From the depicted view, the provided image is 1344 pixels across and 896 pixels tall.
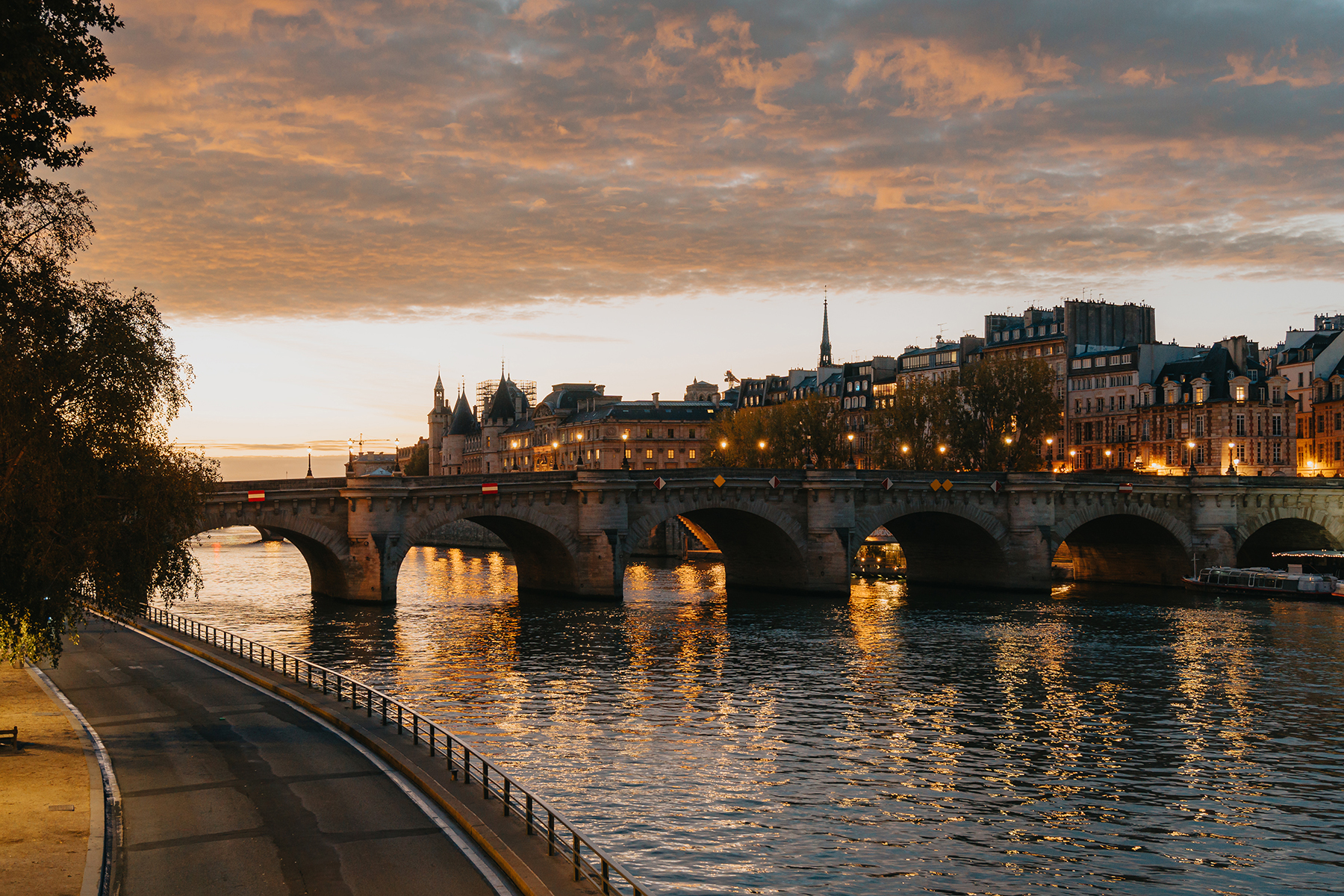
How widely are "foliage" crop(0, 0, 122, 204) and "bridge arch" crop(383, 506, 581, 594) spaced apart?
46843 mm

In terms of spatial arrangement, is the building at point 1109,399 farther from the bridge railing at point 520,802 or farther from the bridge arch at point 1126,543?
the bridge railing at point 520,802

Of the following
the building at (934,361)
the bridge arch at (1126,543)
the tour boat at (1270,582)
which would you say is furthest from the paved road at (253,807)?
the building at (934,361)

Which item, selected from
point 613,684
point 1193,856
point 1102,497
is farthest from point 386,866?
point 1102,497

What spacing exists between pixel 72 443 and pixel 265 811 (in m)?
9.84

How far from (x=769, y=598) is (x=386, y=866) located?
218 feet

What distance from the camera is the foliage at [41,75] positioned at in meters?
22.4

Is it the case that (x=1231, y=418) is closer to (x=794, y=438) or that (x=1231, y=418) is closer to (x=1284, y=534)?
(x=1284, y=534)

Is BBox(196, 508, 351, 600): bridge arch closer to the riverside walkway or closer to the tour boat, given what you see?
the riverside walkway

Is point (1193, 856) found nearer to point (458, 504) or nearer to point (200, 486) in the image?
point (200, 486)

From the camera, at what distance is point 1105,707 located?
46.7m

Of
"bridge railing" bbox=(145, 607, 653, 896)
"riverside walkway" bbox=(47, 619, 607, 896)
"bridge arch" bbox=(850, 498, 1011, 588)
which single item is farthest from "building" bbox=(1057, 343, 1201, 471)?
"riverside walkway" bbox=(47, 619, 607, 896)

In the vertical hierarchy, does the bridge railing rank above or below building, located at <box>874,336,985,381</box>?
→ below

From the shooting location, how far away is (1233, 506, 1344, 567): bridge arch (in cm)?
9750

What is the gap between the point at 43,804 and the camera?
24234 millimetres
